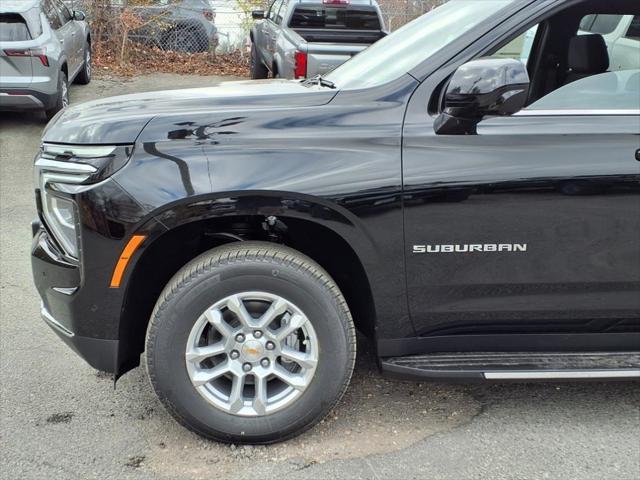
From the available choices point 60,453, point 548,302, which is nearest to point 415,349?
point 548,302

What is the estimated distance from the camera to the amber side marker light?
2.81 meters

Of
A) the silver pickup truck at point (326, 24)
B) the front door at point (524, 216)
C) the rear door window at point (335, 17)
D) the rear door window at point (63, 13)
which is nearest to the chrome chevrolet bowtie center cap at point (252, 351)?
the front door at point (524, 216)

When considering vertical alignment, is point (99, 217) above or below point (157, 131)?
below

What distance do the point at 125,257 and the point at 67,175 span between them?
1.38 feet

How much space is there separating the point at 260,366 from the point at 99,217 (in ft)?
2.99

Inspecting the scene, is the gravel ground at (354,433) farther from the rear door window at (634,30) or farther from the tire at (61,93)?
the tire at (61,93)

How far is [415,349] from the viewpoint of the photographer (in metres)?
3.08

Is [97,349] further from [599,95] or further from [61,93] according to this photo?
[61,93]

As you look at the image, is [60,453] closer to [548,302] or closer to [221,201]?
[221,201]

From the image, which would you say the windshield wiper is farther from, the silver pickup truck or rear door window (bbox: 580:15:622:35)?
the silver pickup truck

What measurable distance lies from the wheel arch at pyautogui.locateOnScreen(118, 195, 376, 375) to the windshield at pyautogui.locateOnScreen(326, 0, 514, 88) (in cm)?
72

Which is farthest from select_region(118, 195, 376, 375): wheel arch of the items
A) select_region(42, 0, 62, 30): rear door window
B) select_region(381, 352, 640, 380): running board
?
select_region(42, 0, 62, 30): rear door window

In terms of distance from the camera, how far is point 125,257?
282cm

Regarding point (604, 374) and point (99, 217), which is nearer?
point (99, 217)
